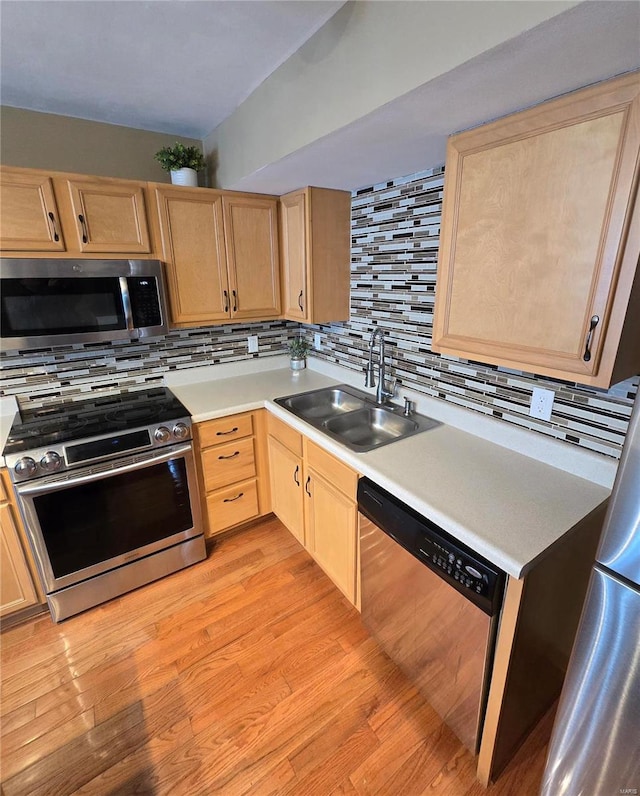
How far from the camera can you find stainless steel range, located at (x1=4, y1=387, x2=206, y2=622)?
1.66 metres

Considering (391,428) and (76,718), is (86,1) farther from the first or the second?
(76,718)

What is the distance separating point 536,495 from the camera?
1261 mm

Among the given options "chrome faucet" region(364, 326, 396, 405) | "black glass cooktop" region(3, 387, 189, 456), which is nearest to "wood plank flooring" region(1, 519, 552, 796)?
"black glass cooktop" region(3, 387, 189, 456)

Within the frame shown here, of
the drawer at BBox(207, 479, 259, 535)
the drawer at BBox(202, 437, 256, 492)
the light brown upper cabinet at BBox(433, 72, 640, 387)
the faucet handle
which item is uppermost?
the light brown upper cabinet at BBox(433, 72, 640, 387)

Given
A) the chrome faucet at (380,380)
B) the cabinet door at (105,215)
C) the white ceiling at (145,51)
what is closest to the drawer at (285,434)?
the chrome faucet at (380,380)

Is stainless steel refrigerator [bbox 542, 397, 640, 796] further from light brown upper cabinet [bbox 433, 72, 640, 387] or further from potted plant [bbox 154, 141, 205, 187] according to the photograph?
potted plant [bbox 154, 141, 205, 187]

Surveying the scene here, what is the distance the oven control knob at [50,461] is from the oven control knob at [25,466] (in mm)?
31

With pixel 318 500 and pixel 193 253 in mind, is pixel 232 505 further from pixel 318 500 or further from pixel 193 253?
pixel 193 253

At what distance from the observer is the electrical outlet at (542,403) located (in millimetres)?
1414

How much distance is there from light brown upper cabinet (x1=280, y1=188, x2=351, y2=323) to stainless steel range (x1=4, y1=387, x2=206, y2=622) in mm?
974

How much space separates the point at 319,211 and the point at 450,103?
1.13m

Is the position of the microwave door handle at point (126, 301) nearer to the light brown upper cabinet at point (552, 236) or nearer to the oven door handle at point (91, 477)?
the oven door handle at point (91, 477)

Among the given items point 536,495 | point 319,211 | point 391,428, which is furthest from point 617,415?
point 319,211

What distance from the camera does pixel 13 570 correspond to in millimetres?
1720
